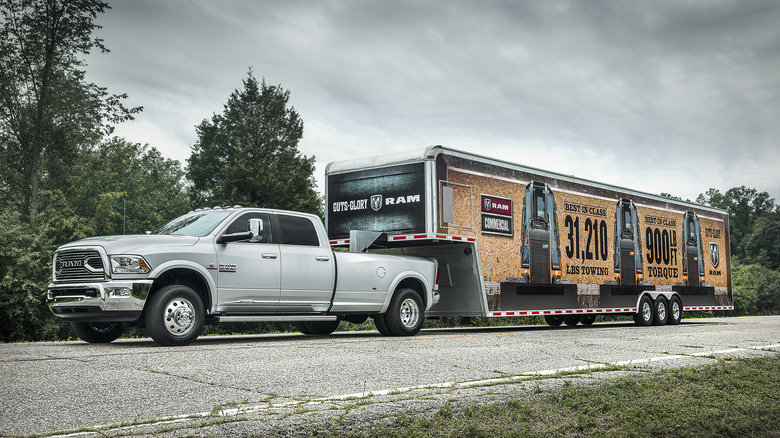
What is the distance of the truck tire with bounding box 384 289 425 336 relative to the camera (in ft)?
41.1

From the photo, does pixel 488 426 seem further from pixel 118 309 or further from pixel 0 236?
pixel 0 236

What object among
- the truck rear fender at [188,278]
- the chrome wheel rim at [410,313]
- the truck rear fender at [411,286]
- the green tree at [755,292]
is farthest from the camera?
the green tree at [755,292]

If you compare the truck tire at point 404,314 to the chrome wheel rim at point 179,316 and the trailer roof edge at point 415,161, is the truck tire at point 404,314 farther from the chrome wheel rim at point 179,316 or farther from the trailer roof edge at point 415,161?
the chrome wheel rim at point 179,316

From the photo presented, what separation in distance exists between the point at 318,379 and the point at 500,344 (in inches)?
189

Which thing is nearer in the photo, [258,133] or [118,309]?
[118,309]

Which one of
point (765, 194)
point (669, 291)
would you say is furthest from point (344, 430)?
point (765, 194)

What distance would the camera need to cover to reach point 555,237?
16.5 metres

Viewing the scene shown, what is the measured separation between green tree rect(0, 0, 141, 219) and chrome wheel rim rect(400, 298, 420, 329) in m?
24.6

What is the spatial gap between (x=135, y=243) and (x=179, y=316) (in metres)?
1.15

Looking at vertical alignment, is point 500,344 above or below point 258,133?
below

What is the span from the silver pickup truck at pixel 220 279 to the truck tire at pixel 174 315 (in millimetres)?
13

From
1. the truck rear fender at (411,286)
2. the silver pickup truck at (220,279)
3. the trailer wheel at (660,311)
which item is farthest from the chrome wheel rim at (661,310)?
the silver pickup truck at (220,279)

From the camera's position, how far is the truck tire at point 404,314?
41.1ft

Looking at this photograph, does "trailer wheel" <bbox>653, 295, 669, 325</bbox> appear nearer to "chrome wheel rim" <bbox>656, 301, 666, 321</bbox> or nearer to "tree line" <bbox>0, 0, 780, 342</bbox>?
"chrome wheel rim" <bbox>656, 301, 666, 321</bbox>
